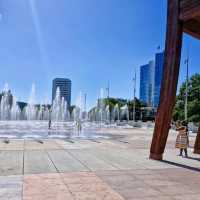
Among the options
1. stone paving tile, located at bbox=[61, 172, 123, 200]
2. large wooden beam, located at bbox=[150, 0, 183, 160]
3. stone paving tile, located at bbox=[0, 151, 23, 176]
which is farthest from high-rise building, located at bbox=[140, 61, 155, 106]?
stone paving tile, located at bbox=[61, 172, 123, 200]

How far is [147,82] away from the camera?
121 metres

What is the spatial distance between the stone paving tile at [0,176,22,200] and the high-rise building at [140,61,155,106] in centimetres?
10377

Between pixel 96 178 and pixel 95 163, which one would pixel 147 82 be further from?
pixel 96 178

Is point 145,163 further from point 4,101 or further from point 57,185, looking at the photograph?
point 4,101

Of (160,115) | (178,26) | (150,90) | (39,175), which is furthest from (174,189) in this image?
(150,90)

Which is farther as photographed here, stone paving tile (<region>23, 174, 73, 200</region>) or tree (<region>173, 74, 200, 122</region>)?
→ tree (<region>173, 74, 200, 122</region>)

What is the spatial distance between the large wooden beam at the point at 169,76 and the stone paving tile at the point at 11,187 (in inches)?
181

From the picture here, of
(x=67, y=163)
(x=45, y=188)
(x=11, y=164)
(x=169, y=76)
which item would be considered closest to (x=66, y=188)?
→ (x=45, y=188)

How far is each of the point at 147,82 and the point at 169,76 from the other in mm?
113099

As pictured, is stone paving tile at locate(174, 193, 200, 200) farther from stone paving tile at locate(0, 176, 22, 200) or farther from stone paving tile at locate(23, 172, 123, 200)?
stone paving tile at locate(0, 176, 22, 200)

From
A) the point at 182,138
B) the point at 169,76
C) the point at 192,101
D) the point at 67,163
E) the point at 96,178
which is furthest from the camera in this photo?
the point at 192,101

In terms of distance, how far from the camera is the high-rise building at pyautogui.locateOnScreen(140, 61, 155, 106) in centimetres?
11206

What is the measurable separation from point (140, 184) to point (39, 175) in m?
2.11

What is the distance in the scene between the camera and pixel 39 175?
6.74 metres
